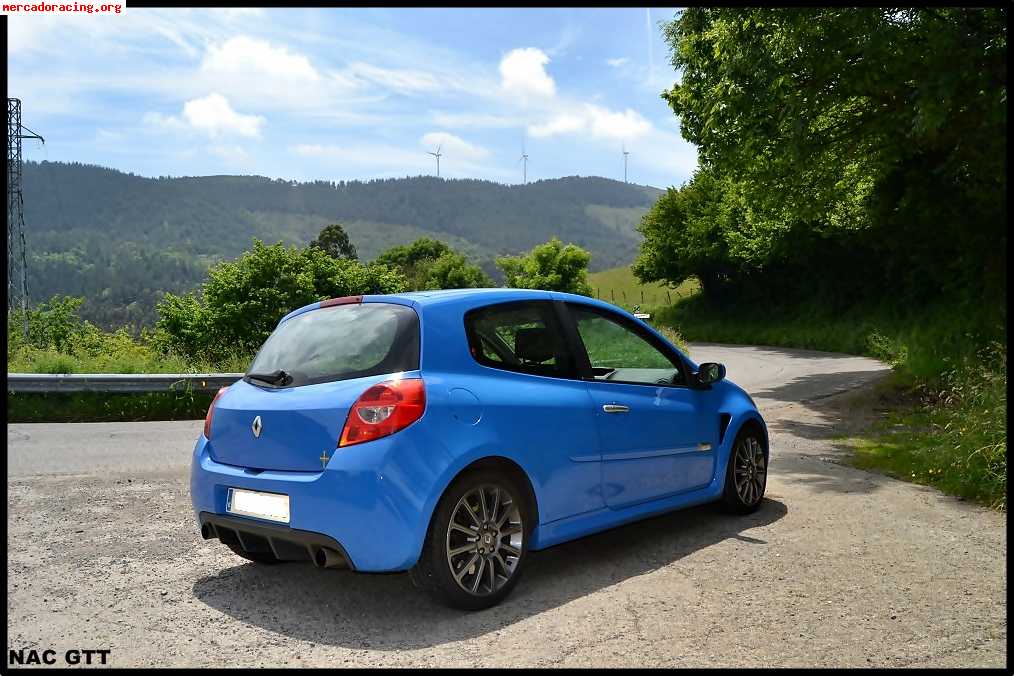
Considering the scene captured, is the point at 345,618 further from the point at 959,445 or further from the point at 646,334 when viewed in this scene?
the point at 959,445

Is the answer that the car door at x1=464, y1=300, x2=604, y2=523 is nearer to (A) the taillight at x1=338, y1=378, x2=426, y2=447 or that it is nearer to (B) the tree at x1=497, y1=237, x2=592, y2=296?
(A) the taillight at x1=338, y1=378, x2=426, y2=447

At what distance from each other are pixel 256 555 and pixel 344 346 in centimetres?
135

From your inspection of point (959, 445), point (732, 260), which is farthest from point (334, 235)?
point (959, 445)

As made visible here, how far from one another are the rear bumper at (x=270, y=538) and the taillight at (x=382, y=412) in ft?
1.64

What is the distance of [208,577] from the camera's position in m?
5.24

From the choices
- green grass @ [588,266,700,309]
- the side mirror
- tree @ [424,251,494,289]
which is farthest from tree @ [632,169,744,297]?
tree @ [424,251,494,289]

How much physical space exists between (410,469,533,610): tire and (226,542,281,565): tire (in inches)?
36.1

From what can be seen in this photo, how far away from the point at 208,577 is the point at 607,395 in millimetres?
2724

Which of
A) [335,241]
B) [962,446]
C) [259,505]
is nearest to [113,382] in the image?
[259,505]

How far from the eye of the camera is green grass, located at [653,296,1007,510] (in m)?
7.51

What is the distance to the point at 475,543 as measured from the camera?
4.54 meters

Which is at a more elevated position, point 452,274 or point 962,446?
point 452,274

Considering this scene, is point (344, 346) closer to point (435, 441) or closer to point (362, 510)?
point (435, 441)

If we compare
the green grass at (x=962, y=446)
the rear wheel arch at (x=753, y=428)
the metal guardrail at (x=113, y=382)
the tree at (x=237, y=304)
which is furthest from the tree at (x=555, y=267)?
the rear wheel arch at (x=753, y=428)
